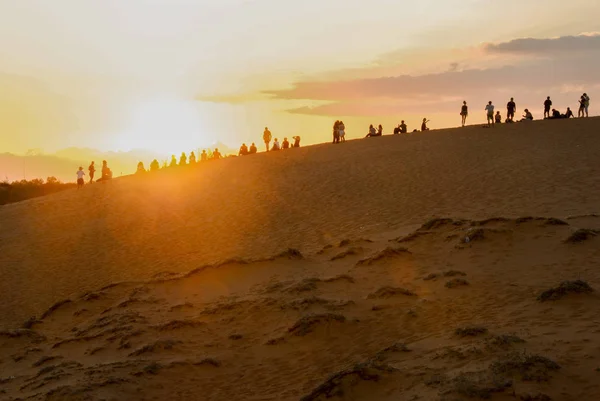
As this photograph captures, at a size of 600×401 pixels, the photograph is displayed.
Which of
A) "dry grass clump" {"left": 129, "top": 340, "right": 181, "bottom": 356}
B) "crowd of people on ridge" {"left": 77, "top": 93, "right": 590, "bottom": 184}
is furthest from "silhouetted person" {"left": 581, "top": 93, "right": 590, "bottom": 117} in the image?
"dry grass clump" {"left": 129, "top": 340, "right": 181, "bottom": 356}

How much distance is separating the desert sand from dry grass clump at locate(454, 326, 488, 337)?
0.09 ft

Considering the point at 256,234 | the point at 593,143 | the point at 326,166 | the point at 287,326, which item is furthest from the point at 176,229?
the point at 593,143

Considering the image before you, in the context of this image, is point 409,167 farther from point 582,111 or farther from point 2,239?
point 2,239

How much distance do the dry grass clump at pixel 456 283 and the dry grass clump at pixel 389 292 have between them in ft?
2.57

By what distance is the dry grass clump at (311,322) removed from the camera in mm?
12922

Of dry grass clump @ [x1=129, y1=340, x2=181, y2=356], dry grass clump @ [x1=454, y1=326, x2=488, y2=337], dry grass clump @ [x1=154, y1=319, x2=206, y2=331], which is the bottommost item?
dry grass clump @ [x1=129, y1=340, x2=181, y2=356]

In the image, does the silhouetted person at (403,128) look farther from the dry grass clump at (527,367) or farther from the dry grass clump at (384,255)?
the dry grass clump at (527,367)

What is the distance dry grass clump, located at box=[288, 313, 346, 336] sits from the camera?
12.9 m

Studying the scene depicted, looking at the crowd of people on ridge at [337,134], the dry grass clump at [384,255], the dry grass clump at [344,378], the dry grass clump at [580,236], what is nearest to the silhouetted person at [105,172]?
the crowd of people on ridge at [337,134]

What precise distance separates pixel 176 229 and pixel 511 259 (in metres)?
14.5

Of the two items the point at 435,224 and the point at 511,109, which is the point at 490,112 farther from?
the point at 435,224

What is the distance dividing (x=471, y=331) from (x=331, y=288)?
4967mm

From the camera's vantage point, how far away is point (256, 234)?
912 inches

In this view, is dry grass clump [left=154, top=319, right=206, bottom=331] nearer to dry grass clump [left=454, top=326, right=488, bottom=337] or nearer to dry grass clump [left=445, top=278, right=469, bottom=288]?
dry grass clump [left=445, top=278, right=469, bottom=288]
